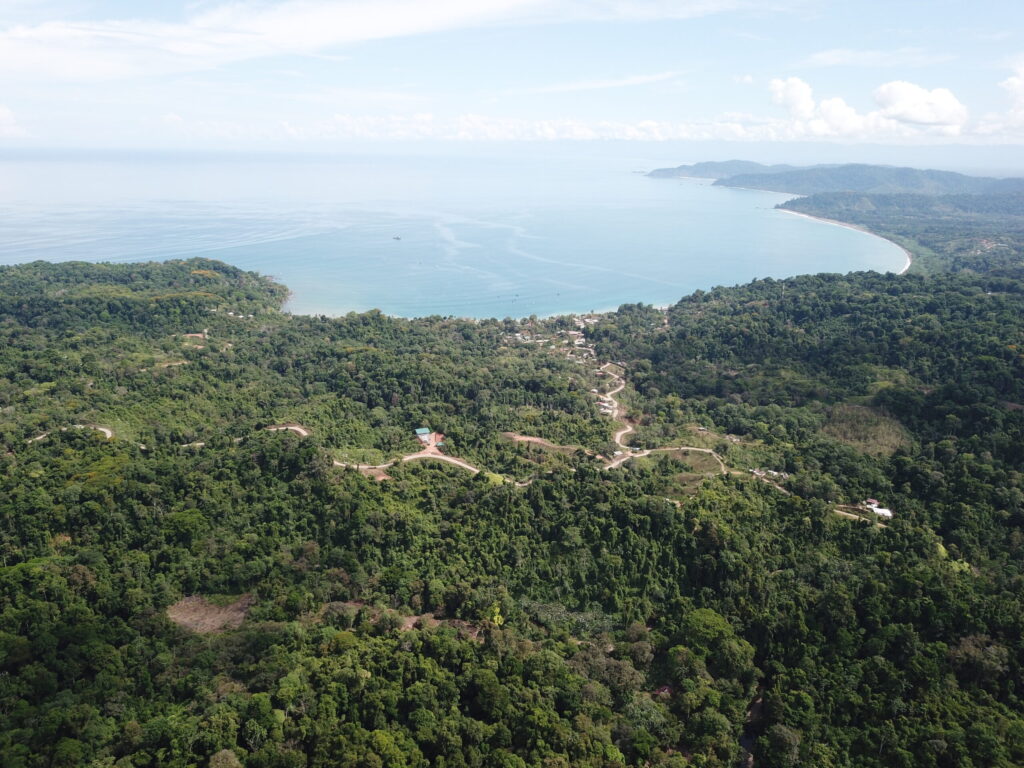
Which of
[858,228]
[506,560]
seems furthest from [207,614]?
[858,228]

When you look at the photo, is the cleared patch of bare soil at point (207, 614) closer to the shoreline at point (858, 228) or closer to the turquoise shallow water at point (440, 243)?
the turquoise shallow water at point (440, 243)

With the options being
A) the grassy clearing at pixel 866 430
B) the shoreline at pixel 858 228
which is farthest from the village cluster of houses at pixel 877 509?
the shoreline at pixel 858 228

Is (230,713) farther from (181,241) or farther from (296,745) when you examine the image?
(181,241)

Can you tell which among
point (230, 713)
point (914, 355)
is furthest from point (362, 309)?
point (230, 713)

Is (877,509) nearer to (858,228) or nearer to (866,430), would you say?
(866,430)

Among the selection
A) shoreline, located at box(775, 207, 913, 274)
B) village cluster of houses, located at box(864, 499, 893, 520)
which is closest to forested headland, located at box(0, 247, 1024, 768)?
village cluster of houses, located at box(864, 499, 893, 520)

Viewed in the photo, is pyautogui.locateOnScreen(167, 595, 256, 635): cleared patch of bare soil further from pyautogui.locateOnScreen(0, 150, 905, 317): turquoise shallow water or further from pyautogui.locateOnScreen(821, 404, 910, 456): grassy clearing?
pyautogui.locateOnScreen(0, 150, 905, 317): turquoise shallow water
